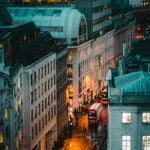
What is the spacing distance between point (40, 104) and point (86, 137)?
63.8ft

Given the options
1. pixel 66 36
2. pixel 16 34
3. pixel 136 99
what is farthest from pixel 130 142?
pixel 66 36

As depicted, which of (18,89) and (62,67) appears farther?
(62,67)

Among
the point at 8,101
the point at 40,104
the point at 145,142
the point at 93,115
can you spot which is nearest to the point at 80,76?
the point at 93,115

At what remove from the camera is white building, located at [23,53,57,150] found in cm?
12681

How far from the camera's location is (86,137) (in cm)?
15112

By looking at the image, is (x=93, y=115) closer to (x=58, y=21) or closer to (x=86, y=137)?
(x=86, y=137)

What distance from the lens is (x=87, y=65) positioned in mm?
195375

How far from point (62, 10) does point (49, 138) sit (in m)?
49.4

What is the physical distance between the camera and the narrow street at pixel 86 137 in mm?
142000

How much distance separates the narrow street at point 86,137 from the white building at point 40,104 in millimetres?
4229

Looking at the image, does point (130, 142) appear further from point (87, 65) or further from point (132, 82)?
point (87, 65)

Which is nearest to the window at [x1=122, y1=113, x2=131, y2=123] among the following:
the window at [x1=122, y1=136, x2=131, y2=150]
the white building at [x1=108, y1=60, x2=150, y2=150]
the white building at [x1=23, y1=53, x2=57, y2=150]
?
the white building at [x1=108, y1=60, x2=150, y2=150]

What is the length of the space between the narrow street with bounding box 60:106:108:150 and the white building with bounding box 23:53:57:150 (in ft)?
13.9

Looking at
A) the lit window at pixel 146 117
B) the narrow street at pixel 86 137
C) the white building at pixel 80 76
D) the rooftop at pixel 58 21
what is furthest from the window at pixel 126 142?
the rooftop at pixel 58 21
